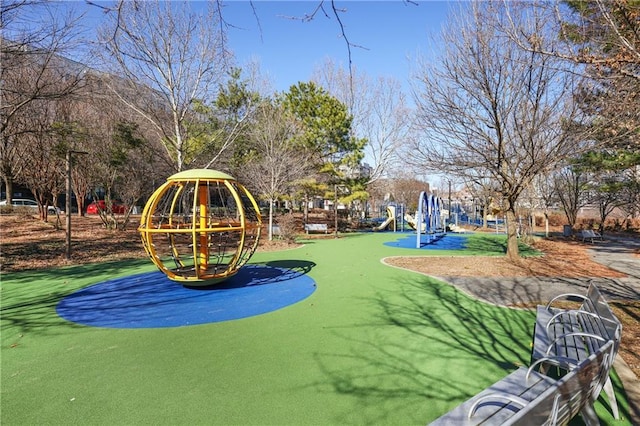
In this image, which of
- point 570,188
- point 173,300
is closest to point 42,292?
point 173,300

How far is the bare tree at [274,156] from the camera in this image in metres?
19.1

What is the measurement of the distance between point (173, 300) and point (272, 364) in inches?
150

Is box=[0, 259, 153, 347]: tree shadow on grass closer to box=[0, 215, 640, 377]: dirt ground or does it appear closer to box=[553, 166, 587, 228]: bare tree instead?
box=[0, 215, 640, 377]: dirt ground

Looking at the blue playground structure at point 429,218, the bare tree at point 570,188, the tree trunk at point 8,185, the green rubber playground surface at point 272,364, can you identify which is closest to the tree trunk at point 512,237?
the blue playground structure at point 429,218

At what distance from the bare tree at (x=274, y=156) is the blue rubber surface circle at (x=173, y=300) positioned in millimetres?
9242

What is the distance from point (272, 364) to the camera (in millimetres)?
3965

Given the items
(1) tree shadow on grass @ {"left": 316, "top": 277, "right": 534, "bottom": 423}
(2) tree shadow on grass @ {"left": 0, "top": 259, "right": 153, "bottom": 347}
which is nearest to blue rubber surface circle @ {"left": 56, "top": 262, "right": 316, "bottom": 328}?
(2) tree shadow on grass @ {"left": 0, "top": 259, "right": 153, "bottom": 347}

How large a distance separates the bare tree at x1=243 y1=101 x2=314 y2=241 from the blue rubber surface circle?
924 cm

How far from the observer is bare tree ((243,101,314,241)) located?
19.1 m

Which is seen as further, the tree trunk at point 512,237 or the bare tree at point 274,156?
the bare tree at point 274,156

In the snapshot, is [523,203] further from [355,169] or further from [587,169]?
[355,169]

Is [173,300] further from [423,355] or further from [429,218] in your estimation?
[429,218]

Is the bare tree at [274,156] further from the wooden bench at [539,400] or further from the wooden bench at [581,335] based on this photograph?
the wooden bench at [539,400]

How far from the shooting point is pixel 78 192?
2334 cm
